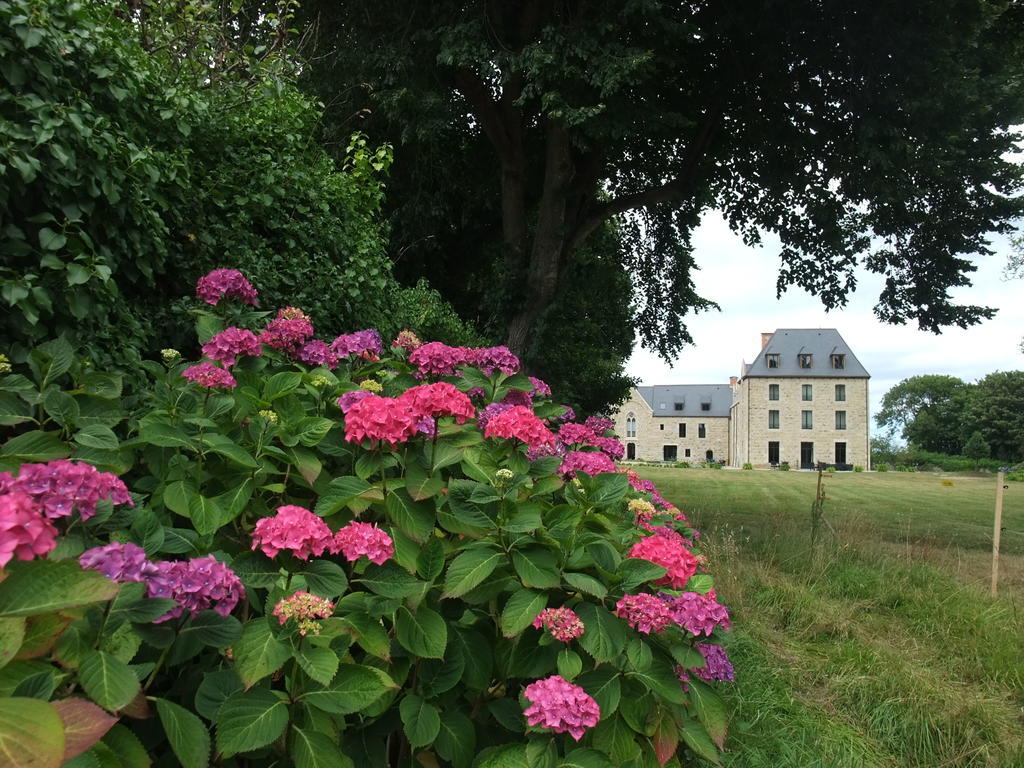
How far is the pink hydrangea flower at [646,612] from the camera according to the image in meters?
1.54

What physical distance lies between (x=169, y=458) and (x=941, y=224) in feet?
36.8

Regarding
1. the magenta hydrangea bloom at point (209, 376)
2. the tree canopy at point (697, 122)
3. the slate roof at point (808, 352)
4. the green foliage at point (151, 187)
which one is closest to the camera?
the magenta hydrangea bloom at point (209, 376)

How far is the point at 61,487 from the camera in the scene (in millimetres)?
1190

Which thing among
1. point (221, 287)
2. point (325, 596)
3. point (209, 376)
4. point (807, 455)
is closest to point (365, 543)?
point (325, 596)

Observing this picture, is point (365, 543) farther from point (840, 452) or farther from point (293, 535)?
point (840, 452)

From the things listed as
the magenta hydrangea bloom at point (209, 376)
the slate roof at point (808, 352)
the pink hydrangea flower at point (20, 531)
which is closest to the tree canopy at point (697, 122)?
the magenta hydrangea bloom at point (209, 376)

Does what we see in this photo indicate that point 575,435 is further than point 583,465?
Yes

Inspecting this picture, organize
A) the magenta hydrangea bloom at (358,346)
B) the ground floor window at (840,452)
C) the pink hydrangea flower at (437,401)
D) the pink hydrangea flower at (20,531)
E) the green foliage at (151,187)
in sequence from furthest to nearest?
1. the ground floor window at (840,452)
2. the magenta hydrangea bloom at (358,346)
3. the green foliage at (151,187)
4. the pink hydrangea flower at (437,401)
5. the pink hydrangea flower at (20,531)

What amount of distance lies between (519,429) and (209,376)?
3.46 feet

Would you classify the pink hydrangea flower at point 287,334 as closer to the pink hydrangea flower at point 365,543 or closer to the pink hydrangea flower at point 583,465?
the pink hydrangea flower at point 583,465

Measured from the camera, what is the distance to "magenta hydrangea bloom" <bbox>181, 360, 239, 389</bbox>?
2066mm

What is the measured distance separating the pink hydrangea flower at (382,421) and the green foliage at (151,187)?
1347 millimetres

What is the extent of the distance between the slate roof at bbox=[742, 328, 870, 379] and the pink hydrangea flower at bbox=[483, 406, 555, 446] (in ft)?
168

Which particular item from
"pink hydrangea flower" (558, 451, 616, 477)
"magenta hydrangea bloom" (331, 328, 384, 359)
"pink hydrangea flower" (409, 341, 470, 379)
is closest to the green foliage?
"magenta hydrangea bloom" (331, 328, 384, 359)
